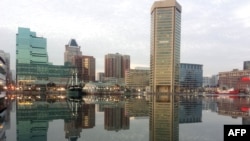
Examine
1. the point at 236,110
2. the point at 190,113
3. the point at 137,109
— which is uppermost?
the point at 190,113

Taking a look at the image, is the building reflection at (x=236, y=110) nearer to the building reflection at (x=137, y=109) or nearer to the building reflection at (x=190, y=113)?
the building reflection at (x=190, y=113)

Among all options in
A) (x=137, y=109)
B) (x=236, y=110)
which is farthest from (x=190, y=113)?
(x=236, y=110)

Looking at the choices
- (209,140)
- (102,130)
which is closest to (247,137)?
(209,140)

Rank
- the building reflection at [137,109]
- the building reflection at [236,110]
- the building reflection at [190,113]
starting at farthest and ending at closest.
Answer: the building reflection at [137,109] < the building reflection at [236,110] < the building reflection at [190,113]

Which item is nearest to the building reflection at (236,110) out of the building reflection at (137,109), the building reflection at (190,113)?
the building reflection at (190,113)

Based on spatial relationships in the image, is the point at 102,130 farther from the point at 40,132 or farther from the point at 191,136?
the point at 191,136

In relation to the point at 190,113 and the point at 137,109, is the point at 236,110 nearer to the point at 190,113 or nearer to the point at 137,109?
the point at 190,113

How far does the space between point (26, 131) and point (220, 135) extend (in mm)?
21279

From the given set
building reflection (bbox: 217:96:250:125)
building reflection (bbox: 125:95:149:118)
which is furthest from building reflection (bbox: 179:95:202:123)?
building reflection (bbox: 125:95:149:118)

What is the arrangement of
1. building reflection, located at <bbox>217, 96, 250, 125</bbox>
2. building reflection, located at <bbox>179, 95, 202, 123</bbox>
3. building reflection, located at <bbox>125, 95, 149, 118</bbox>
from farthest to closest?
building reflection, located at <bbox>125, 95, 149, 118</bbox>
building reflection, located at <bbox>217, 96, 250, 125</bbox>
building reflection, located at <bbox>179, 95, 202, 123</bbox>

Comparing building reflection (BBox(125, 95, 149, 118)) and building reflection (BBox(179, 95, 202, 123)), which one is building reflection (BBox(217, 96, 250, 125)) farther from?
building reflection (BBox(125, 95, 149, 118))

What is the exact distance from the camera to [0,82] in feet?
210

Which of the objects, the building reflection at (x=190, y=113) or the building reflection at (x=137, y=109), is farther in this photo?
the building reflection at (x=137, y=109)

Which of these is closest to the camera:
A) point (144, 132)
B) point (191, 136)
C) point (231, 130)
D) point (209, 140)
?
point (231, 130)
